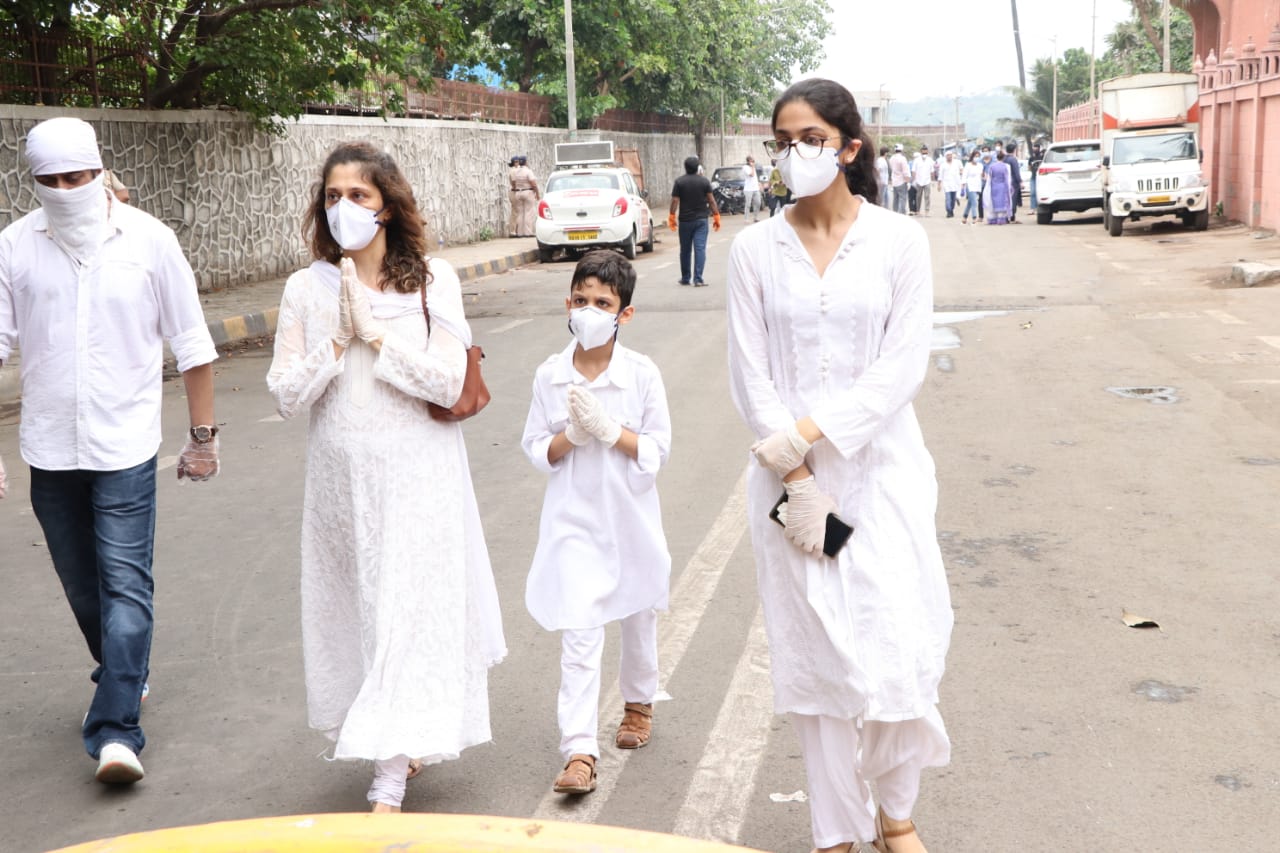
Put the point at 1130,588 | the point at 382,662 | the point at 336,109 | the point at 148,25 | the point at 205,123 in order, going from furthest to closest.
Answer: the point at 336,109 < the point at 205,123 < the point at 148,25 < the point at 1130,588 < the point at 382,662

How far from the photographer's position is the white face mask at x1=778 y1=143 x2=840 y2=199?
10.5 feet

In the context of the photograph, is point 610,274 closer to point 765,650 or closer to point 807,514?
point 807,514

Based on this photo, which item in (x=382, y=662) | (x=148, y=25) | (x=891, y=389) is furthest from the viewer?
(x=148, y=25)

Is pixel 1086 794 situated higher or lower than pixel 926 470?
lower

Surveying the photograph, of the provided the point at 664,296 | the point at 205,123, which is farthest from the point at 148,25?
the point at 664,296

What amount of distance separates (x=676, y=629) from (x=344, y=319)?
207 centimetres

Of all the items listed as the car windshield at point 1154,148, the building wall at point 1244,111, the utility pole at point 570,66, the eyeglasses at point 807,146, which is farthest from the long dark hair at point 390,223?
the utility pole at point 570,66

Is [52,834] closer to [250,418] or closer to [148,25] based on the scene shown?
[250,418]

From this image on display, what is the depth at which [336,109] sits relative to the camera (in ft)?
78.7

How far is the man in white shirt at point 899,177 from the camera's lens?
34000 mm

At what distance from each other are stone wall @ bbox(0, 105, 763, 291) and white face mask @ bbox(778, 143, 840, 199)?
11089 millimetres

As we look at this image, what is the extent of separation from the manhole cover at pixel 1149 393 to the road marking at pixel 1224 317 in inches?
156

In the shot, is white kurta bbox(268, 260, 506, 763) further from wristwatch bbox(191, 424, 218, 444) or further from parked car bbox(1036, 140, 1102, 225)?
parked car bbox(1036, 140, 1102, 225)

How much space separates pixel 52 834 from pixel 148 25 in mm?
14781
